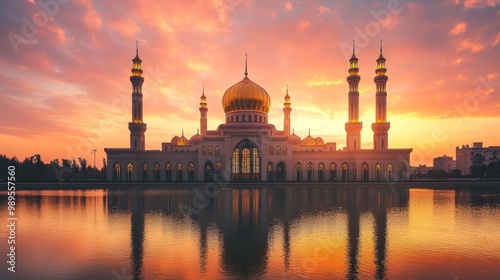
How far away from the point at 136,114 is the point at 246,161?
20.9 meters

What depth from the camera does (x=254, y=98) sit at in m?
56.7

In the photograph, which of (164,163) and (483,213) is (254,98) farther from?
(483,213)

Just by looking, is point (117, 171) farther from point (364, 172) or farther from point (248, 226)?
point (248, 226)

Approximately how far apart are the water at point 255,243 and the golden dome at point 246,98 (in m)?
36.0

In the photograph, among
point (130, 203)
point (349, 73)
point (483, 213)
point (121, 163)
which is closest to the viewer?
point (483, 213)

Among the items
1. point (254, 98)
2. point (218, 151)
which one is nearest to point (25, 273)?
point (218, 151)

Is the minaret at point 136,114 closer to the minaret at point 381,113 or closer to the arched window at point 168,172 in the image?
the arched window at point 168,172

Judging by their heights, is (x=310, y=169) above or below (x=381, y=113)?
below

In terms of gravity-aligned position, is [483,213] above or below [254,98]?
below

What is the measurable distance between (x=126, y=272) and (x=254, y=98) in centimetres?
4823

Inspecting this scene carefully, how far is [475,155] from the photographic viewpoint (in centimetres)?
10381

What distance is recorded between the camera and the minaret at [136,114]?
5541 centimetres

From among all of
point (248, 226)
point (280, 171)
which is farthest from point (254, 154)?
point (248, 226)

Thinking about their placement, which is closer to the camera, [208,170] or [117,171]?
[117,171]
